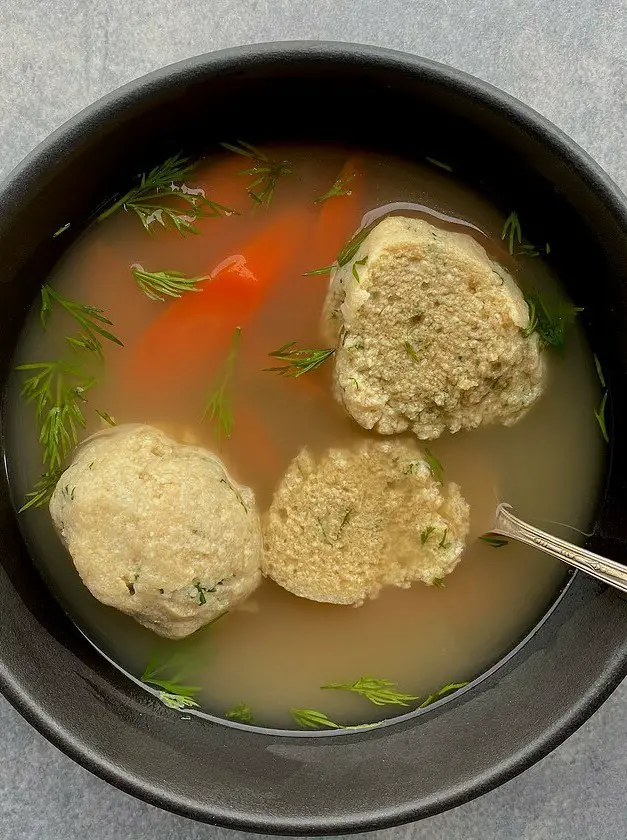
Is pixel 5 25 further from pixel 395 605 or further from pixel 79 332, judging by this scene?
pixel 395 605

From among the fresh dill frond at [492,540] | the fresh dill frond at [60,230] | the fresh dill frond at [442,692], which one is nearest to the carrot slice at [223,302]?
the fresh dill frond at [60,230]

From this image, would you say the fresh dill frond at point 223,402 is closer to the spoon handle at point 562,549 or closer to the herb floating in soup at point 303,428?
the herb floating in soup at point 303,428

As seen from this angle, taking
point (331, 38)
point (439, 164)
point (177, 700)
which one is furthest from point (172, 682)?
point (331, 38)

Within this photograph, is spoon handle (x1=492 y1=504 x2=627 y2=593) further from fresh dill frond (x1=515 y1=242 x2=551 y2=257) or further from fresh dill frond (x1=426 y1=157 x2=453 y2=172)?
fresh dill frond (x1=426 y1=157 x2=453 y2=172)

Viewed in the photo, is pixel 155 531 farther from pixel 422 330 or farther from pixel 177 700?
pixel 422 330

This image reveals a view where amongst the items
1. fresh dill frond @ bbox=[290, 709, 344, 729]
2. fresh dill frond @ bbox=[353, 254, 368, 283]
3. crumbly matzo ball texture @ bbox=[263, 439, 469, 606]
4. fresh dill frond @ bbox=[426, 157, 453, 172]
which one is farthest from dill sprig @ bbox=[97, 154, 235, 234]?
fresh dill frond @ bbox=[290, 709, 344, 729]

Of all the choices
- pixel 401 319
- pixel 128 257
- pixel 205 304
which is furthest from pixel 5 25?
pixel 401 319
